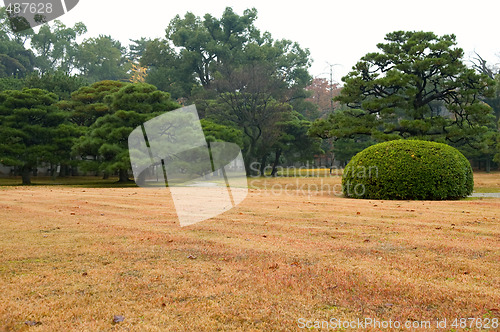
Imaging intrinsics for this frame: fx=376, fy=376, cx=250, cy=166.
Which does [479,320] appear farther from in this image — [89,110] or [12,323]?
[89,110]

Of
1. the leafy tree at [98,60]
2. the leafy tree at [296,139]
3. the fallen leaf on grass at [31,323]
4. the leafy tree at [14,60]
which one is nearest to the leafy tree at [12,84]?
the leafy tree at [14,60]

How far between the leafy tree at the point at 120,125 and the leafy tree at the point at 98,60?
120 feet

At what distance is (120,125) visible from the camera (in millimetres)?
19031

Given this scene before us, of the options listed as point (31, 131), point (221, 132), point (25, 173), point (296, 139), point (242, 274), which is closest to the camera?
point (242, 274)

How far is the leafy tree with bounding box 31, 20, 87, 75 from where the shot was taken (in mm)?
51144

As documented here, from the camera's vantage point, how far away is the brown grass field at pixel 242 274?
231cm

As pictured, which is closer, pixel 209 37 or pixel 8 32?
pixel 209 37

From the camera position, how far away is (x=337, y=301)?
253cm

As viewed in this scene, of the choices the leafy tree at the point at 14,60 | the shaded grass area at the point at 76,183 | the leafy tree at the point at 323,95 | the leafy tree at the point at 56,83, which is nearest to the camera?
the shaded grass area at the point at 76,183

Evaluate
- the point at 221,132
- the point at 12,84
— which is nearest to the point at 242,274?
the point at 221,132

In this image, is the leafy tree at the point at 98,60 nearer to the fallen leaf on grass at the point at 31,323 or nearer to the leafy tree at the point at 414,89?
the leafy tree at the point at 414,89

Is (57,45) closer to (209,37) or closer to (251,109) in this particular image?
(209,37)

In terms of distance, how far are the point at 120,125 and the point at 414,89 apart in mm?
14061

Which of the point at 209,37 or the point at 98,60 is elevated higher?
the point at 98,60
